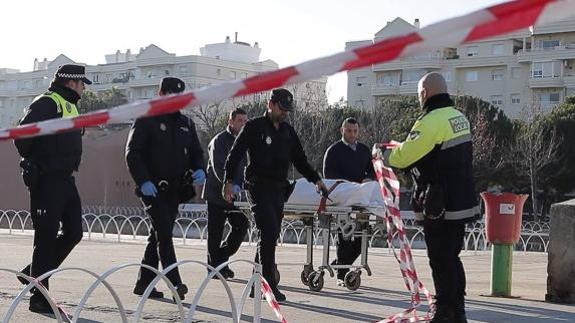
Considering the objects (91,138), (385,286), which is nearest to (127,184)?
(91,138)

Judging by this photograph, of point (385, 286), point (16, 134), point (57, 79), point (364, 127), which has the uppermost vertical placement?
point (364, 127)

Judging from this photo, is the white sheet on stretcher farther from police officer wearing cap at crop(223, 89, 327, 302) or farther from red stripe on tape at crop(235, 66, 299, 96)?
red stripe on tape at crop(235, 66, 299, 96)

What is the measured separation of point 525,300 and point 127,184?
45.4 meters

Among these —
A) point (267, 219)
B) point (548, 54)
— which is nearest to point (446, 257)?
point (267, 219)

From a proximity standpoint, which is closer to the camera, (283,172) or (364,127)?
(283,172)

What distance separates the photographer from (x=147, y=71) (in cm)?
9881

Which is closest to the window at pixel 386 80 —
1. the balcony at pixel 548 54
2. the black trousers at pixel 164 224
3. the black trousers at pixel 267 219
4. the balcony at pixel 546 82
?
the balcony at pixel 548 54

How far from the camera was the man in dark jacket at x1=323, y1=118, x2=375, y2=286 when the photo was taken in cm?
1022

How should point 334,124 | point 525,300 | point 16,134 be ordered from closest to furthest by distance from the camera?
point 16,134 < point 525,300 < point 334,124

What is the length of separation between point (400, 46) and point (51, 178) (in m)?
5.00

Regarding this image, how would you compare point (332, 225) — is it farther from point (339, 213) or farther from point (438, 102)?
point (438, 102)

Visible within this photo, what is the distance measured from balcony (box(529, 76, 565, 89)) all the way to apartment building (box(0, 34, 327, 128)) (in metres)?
27.1

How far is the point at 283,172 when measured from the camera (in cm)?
858

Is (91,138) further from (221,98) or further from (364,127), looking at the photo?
(221,98)
